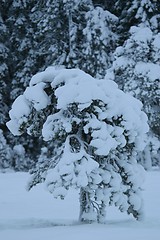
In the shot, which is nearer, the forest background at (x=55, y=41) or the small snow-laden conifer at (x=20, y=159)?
the forest background at (x=55, y=41)

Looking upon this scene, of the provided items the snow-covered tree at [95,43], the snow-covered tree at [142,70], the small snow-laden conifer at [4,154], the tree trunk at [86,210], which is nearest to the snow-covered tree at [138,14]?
the snow-covered tree at [95,43]

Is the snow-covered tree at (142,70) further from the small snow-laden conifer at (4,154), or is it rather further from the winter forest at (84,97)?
the small snow-laden conifer at (4,154)

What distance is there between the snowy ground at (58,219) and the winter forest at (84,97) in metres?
0.38

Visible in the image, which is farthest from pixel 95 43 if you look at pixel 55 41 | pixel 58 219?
pixel 58 219

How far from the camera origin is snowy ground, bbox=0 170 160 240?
16.7 feet

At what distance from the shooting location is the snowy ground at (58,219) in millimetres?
5102

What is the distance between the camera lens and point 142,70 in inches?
618

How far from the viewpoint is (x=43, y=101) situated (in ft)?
19.4

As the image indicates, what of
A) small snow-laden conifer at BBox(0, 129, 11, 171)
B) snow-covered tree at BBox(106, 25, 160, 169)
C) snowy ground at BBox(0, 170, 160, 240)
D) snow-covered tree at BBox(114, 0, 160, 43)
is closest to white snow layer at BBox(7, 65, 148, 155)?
snowy ground at BBox(0, 170, 160, 240)

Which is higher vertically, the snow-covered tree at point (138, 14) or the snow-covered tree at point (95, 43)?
the snow-covered tree at point (138, 14)

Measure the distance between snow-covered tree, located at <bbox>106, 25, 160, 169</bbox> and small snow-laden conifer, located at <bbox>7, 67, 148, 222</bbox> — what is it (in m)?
9.74

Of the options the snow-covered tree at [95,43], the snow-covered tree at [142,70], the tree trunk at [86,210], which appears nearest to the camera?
the tree trunk at [86,210]

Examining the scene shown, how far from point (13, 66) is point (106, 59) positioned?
5674 mm

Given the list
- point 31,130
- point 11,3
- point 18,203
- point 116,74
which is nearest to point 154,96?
point 116,74
